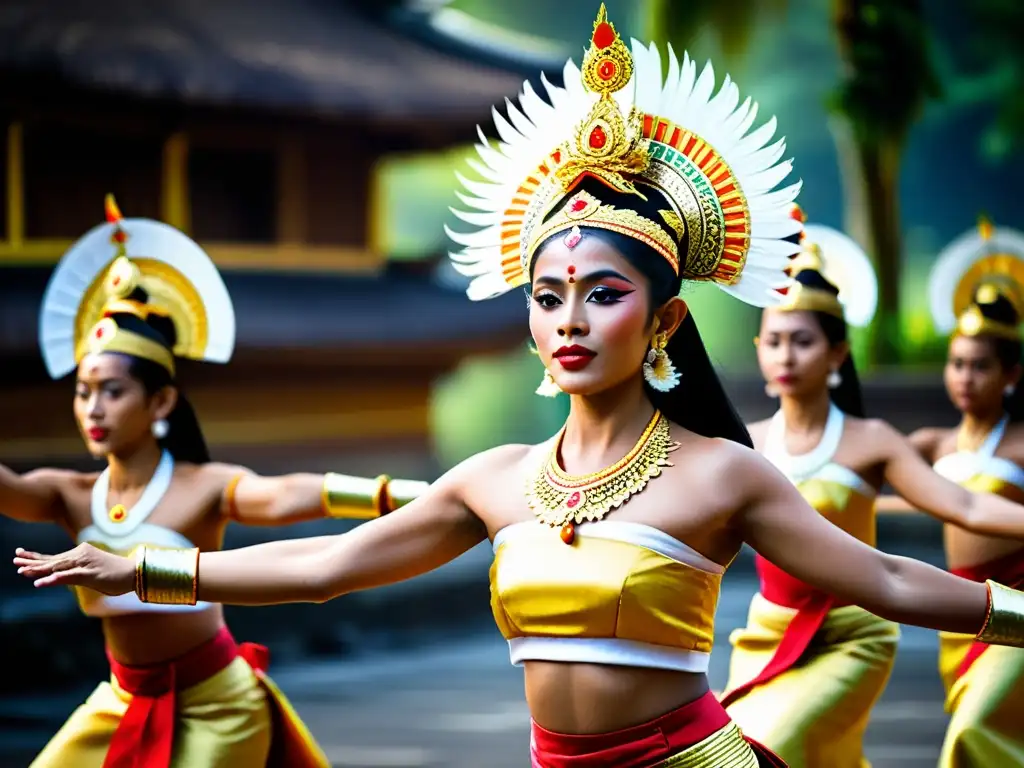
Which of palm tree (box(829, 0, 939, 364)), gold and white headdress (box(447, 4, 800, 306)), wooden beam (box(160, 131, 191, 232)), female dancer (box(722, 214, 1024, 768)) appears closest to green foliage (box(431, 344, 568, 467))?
palm tree (box(829, 0, 939, 364))

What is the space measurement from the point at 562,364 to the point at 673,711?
2.44ft

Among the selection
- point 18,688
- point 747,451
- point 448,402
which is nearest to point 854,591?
point 747,451

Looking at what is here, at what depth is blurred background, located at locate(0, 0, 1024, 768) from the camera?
34.5 ft

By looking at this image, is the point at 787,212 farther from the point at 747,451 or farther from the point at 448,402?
the point at 448,402

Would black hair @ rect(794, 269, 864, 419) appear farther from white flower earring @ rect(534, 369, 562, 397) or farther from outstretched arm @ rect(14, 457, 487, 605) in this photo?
outstretched arm @ rect(14, 457, 487, 605)

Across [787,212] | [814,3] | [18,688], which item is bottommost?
[18,688]

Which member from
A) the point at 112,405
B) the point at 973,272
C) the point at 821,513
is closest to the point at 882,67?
the point at 973,272

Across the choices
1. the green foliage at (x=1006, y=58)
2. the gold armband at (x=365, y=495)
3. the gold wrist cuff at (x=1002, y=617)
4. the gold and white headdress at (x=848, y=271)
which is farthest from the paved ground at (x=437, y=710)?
the green foliage at (x=1006, y=58)

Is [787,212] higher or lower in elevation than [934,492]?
higher

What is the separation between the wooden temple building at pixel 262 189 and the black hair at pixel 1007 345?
818 cm

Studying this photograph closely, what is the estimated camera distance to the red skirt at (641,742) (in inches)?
126

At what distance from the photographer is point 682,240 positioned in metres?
3.42

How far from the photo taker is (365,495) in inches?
187

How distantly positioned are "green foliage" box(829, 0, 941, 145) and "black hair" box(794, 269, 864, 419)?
1256 cm
